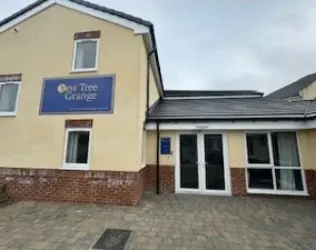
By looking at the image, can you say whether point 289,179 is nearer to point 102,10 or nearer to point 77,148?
point 77,148

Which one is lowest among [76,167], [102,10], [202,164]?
[76,167]

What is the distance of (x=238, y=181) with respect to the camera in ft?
24.2

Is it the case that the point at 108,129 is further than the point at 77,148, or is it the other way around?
the point at 77,148

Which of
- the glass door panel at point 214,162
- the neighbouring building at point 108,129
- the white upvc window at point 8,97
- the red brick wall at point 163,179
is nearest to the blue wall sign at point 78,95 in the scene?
the neighbouring building at point 108,129

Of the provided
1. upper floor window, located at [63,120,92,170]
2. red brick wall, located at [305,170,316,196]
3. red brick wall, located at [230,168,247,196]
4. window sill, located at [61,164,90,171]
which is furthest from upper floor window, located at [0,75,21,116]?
red brick wall, located at [305,170,316,196]

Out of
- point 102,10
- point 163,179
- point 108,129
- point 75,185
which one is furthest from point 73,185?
point 102,10

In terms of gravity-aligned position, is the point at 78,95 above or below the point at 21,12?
below

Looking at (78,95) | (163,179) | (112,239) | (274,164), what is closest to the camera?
(112,239)

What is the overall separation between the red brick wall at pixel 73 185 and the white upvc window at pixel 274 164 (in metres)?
4.48

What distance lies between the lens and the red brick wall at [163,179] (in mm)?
7754

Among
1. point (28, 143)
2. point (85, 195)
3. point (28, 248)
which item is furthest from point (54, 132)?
point (28, 248)

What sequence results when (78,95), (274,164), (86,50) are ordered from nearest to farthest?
1. (78,95)
2. (274,164)
3. (86,50)

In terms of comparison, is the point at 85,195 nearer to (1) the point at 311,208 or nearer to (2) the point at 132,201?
(2) the point at 132,201

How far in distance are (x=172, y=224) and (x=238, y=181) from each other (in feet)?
13.0
